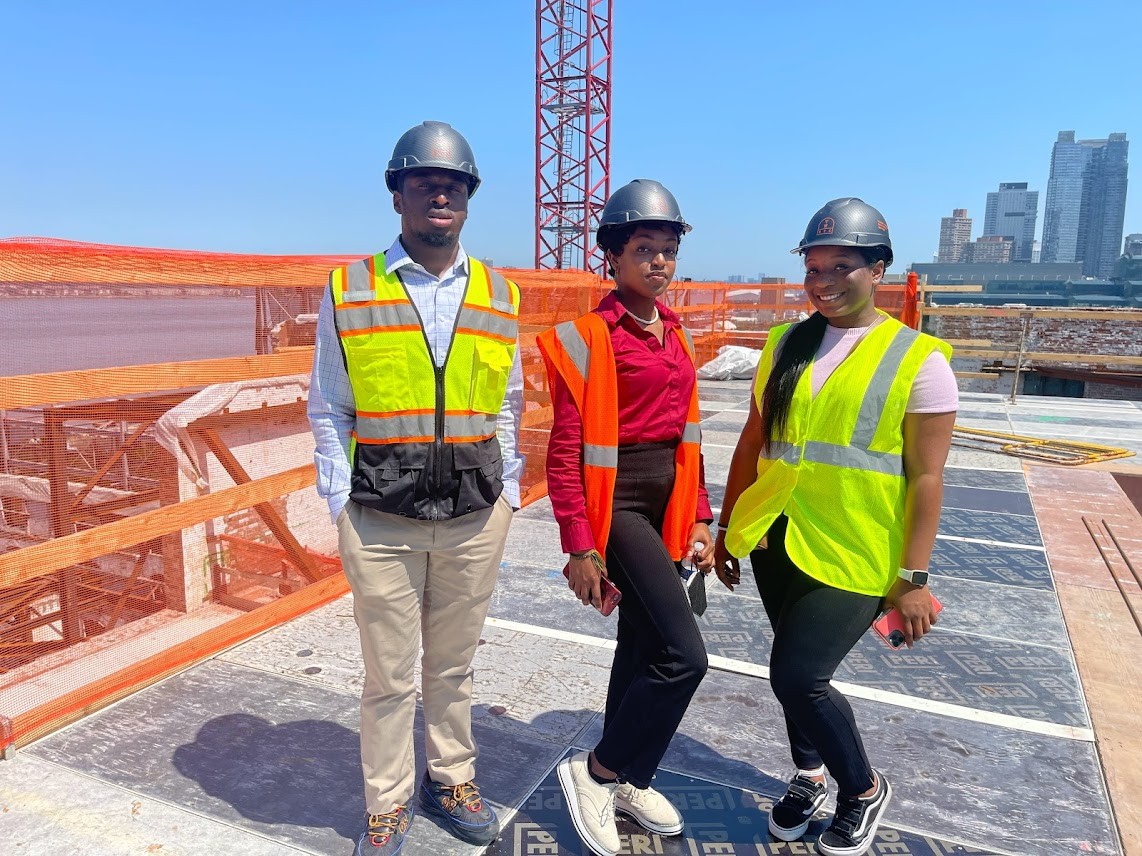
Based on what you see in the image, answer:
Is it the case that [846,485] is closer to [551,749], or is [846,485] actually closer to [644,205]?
[644,205]

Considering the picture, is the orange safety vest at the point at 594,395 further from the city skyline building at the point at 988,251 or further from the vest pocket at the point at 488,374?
the city skyline building at the point at 988,251

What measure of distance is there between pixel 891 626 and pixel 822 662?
278 mm

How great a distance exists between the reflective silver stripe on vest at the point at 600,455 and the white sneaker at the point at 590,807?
39.2 inches

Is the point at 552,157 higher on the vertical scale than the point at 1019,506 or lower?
higher

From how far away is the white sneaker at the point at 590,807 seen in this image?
90.8 inches

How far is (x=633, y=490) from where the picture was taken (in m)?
2.38

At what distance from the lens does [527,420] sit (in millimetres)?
6305

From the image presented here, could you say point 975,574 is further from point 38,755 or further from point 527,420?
point 38,755

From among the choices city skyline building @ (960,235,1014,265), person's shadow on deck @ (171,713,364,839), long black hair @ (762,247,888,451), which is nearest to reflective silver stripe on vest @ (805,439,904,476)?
long black hair @ (762,247,888,451)

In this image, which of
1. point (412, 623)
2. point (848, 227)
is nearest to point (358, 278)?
point (412, 623)

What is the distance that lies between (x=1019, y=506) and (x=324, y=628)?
5815 mm

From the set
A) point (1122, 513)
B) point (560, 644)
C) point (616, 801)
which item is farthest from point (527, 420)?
point (1122, 513)

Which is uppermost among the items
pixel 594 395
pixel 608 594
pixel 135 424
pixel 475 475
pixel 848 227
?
pixel 848 227

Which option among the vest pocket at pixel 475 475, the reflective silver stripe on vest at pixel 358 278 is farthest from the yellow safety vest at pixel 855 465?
the reflective silver stripe on vest at pixel 358 278
